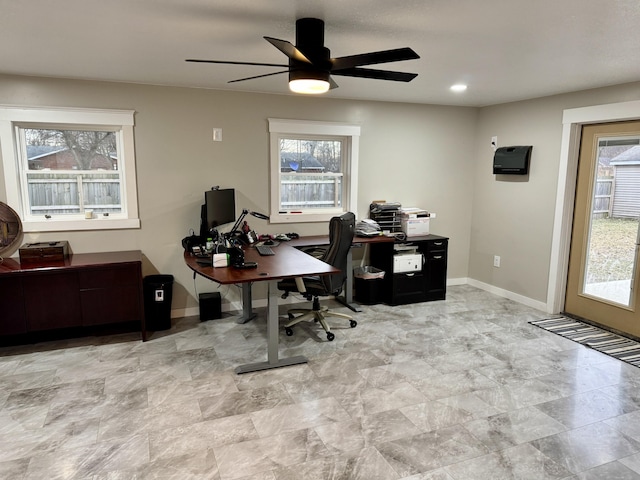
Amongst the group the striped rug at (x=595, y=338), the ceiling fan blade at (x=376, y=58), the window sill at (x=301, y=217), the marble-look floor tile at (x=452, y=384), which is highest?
the ceiling fan blade at (x=376, y=58)

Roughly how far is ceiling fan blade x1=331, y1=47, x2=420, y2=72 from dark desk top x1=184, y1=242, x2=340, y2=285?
57.2 inches

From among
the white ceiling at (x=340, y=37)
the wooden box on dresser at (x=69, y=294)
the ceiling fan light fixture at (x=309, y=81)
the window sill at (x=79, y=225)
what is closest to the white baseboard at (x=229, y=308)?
the wooden box on dresser at (x=69, y=294)

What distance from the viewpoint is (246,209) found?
187 inches

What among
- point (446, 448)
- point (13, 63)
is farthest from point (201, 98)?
point (446, 448)

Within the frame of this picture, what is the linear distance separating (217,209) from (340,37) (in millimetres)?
2064

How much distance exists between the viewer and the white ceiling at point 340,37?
2211 mm

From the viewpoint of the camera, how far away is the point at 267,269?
3.30 metres

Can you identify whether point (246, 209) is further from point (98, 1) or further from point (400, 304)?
point (98, 1)

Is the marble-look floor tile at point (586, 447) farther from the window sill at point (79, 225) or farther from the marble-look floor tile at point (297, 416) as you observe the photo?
the window sill at point (79, 225)

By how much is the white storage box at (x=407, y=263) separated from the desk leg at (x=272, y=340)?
193 cm

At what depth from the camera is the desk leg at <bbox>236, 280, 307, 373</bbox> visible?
10.9 feet

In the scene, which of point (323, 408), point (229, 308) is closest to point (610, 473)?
point (323, 408)

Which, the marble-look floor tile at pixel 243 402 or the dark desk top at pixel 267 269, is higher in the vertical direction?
the dark desk top at pixel 267 269

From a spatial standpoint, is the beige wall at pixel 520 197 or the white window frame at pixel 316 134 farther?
the white window frame at pixel 316 134
